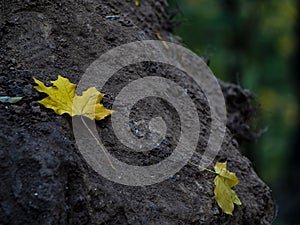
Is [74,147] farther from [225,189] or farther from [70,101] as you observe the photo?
[225,189]

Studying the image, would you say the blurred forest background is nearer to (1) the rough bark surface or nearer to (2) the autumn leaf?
(1) the rough bark surface

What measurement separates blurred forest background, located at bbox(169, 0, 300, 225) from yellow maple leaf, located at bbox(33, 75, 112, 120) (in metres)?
7.27

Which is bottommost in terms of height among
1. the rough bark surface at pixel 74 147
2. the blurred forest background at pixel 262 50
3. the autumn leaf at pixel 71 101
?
the blurred forest background at pixel 262 50

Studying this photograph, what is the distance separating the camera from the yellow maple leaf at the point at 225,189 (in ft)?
7.50

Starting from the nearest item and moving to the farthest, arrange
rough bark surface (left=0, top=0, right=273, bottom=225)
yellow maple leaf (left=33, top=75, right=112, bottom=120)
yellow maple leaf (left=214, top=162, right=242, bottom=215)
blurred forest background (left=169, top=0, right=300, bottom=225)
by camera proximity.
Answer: rough bark surface (left=0, top=0, right=273, bottom=225), yellow maple leaf (left=33, top=75, right=112, bottom=120), yellow maple leaf (left=214, top=162, right=242, bottom=215), blurred forest background (left=169, top=0, right=300, bottom=225)

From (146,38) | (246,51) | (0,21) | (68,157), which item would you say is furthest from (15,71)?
(246,51)

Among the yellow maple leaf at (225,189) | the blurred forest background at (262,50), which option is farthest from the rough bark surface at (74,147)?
the blurred forest background at (262,50)

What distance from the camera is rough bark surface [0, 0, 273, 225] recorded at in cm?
186

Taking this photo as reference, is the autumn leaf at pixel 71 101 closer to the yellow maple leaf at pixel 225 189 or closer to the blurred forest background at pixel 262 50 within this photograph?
the yellow maple leaf at pixel 225 189

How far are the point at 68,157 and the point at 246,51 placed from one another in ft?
33.3

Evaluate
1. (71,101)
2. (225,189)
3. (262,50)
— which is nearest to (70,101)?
(71,101)

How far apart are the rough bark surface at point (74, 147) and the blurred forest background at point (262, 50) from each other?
22.2 feet

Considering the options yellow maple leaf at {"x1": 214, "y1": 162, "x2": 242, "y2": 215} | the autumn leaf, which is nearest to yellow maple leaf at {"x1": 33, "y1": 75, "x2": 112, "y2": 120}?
the autumn leaf

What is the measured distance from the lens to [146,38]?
2824 mm
